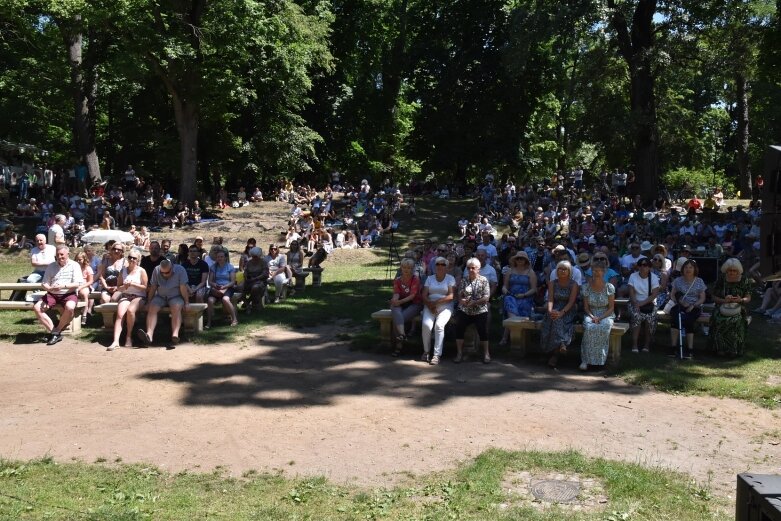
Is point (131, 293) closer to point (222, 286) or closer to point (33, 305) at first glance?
point (222, 286)

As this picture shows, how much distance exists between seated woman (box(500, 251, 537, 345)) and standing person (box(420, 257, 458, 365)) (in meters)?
0.93

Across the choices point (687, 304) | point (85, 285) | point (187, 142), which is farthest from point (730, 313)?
point (187, 142)

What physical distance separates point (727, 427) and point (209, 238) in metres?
20.3

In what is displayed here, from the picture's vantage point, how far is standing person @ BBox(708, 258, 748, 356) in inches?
413

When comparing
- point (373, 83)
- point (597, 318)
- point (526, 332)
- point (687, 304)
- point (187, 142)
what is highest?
point (373, 83)

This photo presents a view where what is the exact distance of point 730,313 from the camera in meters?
10.5

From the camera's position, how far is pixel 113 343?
10.9 m

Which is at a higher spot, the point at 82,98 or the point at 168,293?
the point at 82,98

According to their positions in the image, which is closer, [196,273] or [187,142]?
[196,273]

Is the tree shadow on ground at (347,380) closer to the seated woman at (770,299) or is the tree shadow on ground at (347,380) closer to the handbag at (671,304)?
the handbag at (671,304)

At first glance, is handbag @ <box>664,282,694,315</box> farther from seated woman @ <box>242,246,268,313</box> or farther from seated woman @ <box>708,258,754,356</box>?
seated woman @ <box>242,246,268,313</box>

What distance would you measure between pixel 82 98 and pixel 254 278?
21341 mm

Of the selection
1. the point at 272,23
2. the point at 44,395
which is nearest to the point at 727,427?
the point at 44,395

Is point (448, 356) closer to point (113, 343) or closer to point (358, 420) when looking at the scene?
point (358, 420)
